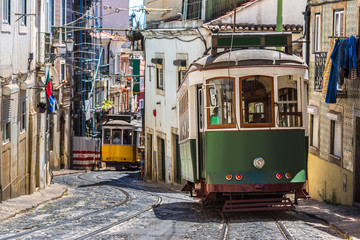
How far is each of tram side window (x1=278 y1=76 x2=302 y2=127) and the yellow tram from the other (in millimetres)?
29116

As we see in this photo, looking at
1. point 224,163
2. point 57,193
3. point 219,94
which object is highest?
point 219,94

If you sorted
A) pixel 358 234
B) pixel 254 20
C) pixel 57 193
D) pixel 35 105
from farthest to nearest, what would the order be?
1. pixel 254 20
2. pixel 35 105
3. pixel 57 193
4. pixel 358 234

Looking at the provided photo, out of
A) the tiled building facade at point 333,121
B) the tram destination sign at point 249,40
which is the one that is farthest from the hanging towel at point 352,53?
the tram destination sign at point 249,40

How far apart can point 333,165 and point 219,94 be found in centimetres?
628

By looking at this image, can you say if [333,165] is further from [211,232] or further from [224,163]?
[211,232]

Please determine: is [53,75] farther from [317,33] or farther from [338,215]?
[338,215]

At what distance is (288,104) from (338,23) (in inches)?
221

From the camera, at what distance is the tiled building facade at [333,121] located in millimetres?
16531

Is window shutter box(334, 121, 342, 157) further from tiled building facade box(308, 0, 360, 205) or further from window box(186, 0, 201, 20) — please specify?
window box(186, 0, 201, 20)

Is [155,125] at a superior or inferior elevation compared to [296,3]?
inferior

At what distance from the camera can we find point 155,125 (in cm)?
3259

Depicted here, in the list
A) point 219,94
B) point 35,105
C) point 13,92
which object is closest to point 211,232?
point 219,94

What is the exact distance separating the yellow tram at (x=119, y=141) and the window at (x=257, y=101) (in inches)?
1147

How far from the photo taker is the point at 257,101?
13.4 m
